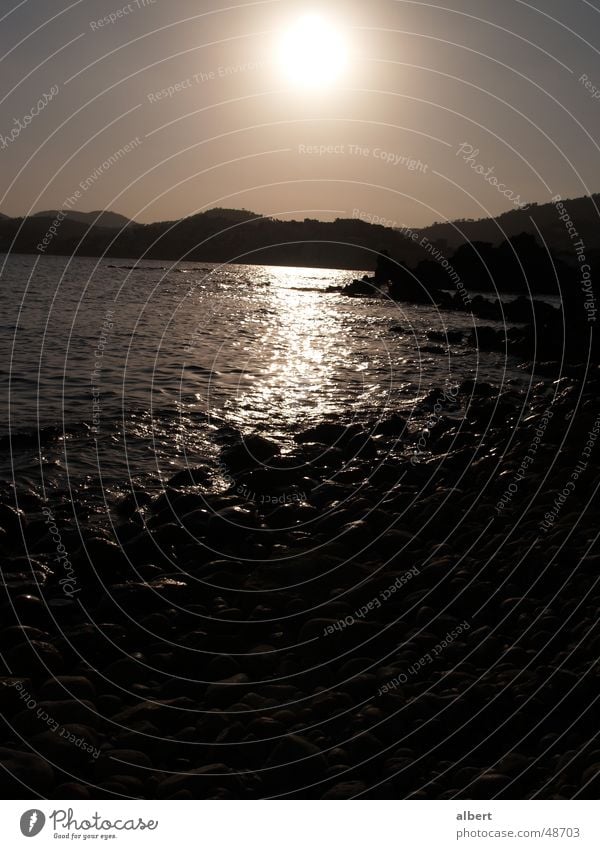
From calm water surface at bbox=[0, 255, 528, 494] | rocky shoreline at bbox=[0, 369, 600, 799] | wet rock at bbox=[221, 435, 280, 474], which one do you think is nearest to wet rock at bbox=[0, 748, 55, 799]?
rocky shoreline at bbox=[0, 369, 600, 799]

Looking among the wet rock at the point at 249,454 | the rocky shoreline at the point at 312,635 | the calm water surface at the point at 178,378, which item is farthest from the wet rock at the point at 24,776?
the wet rock at the point at 249,454

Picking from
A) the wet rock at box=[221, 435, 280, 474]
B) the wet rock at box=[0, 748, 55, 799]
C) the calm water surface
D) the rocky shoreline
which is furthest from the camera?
the calm water surface

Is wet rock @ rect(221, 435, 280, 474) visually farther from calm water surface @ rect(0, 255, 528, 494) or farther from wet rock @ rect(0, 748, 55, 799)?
wet rock @ rect(0, 748, 55, 799)

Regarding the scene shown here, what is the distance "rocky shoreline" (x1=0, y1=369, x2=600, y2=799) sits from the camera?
595 centimetres

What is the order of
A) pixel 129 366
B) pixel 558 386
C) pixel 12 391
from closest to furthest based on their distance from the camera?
pixel 12 391, pixel 558 386, pixel 129 366

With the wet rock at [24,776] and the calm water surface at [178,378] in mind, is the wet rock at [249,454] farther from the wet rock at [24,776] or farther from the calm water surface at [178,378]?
the wet rock at [24,776]

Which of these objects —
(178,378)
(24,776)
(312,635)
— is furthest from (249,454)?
(178,378)

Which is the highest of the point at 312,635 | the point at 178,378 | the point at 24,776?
the point at 178,378

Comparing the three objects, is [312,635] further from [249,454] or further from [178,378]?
[178,378]

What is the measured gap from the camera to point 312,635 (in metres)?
8.09

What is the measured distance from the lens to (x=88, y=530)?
11734 mm
